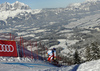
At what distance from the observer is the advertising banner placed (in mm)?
15156

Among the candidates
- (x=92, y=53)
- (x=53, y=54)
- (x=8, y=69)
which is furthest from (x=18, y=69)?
(x=92, y=53)

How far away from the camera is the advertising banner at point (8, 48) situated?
15.2 metres

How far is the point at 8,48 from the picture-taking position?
1560cm

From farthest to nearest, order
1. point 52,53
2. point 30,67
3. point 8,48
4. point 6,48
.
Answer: point 52,53 → point 8,48 → point 6,48 → point 30,67

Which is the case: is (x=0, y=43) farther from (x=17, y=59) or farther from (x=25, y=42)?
(x=25, y=42)

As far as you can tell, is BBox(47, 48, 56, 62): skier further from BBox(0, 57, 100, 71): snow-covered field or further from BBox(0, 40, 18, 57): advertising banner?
BBox(0, 57, 100, 71): snow-covered field

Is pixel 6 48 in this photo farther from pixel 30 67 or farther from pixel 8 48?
pixel 30 67

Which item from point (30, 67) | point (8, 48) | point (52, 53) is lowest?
point (52, 53)

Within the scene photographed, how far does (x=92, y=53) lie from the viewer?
30.5m

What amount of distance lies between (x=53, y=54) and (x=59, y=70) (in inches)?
264

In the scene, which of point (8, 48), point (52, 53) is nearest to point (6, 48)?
point (8, 48)

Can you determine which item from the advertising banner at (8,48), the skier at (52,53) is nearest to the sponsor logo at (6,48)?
the advertising banner at (8,48)

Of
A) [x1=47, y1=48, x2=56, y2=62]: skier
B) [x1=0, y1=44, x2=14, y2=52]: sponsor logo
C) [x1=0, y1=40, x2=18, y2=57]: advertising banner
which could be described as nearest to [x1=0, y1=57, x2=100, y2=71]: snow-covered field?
[x1=0, y1=40, x2=18, y2=57]: advertising banner

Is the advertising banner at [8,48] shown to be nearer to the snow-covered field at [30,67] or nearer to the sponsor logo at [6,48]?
the sponsor logo at [6,48]
